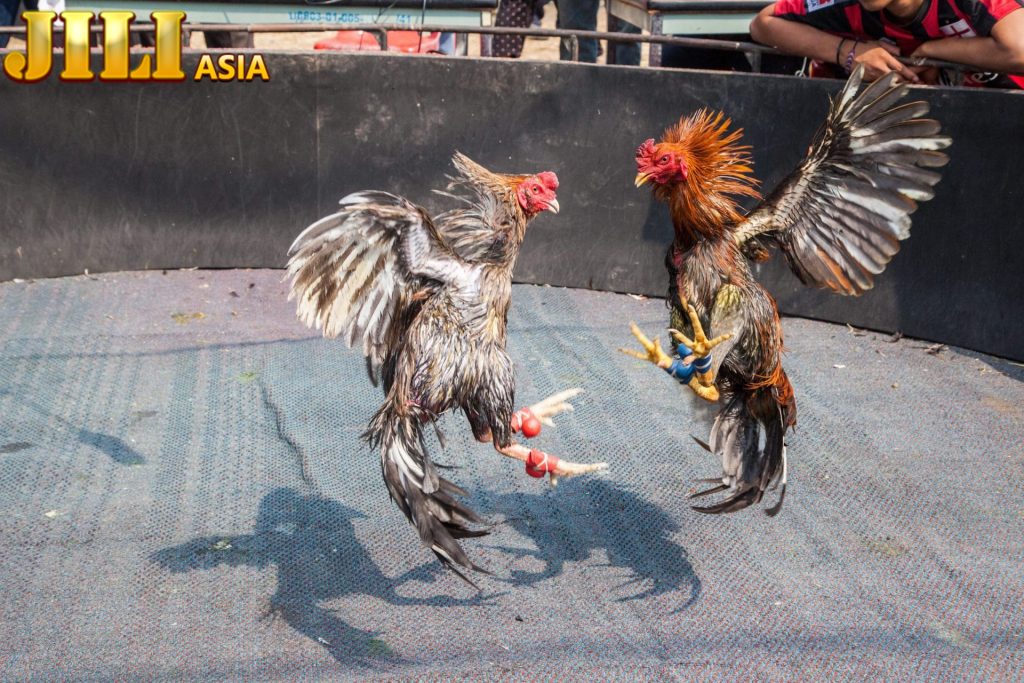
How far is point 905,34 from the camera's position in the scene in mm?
5668

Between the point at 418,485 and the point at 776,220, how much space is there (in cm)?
155

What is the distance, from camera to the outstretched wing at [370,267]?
341cm

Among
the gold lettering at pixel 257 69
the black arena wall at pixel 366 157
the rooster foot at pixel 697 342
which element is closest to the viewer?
the rooster foot at pixel 697 342

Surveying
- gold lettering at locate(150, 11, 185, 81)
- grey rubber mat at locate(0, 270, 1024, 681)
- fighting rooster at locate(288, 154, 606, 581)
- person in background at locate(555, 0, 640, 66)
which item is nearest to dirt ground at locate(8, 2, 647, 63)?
person in background at locate(555, 0, 640, 66)

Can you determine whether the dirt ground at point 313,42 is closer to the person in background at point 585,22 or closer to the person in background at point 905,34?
the person in background at point 585,22

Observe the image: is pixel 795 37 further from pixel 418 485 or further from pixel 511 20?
pixel 418 485

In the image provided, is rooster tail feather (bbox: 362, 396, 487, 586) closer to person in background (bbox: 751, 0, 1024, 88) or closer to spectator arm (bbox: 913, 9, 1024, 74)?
person in background (bbox: 751, 0, 1024, 88)

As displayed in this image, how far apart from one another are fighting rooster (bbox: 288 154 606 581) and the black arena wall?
118 inches

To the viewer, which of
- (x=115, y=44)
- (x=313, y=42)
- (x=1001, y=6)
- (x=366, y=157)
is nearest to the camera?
(x=1001, y=6)

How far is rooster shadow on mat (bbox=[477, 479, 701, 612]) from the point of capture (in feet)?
13.4

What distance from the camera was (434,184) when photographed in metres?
6.80

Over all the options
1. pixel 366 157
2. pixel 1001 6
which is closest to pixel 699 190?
pixel 1001 6

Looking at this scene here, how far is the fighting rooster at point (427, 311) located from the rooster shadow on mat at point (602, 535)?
1.91 feet

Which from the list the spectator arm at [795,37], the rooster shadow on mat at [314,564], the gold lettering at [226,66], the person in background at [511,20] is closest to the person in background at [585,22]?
the person in background at [511,20]
